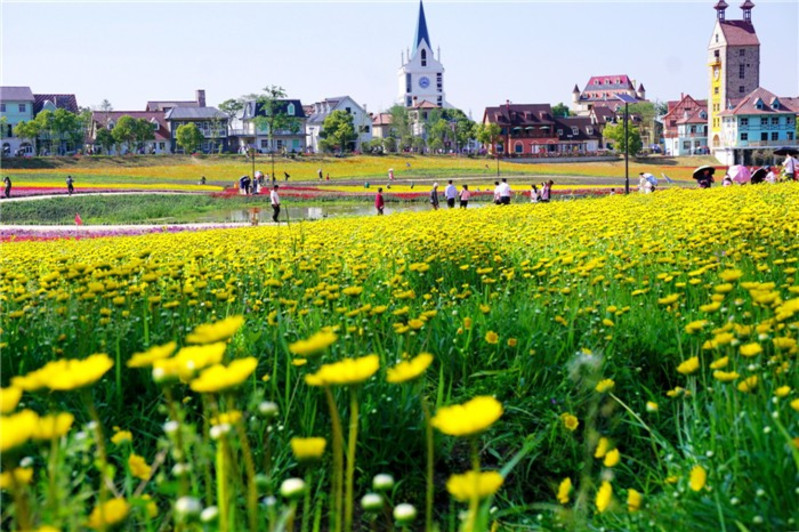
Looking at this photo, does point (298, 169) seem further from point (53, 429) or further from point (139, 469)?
point (53, 429)

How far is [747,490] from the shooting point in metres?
2.49

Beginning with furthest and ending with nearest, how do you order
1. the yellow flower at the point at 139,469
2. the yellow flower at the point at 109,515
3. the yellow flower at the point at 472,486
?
1. the yellow flower at the point at 139,469
2. the yellow flower at the point at 109,515
3. the yellow flower at the point at 472,486

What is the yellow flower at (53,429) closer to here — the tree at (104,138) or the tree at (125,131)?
the tree at (125,131)

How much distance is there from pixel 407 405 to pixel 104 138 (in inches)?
3474

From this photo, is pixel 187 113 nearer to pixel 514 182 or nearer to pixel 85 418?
pixel 514 182

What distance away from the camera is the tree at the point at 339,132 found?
302 feet

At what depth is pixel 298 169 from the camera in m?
68.9

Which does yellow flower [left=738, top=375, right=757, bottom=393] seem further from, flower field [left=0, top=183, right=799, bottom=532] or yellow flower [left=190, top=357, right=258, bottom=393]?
yellow flower [left=190, top=357, right=258, bottom=393]

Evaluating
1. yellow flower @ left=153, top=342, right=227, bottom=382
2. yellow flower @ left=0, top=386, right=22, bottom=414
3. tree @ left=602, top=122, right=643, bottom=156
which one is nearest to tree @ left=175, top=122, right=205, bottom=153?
tree @ left=602, top=122, right=643, bottom=156

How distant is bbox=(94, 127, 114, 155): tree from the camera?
85.4m

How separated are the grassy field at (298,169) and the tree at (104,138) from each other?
1481 cm

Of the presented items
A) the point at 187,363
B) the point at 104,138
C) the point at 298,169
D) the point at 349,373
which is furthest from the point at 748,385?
the point at 104,138

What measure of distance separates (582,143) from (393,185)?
61.3 meters

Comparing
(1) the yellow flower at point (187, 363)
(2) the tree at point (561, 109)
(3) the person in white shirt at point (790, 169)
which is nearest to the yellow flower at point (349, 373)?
(1) the yellow flower at point (187, 363)
